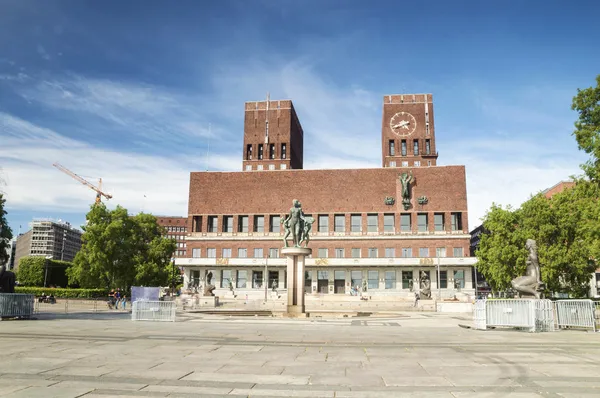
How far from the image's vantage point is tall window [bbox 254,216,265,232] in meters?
80.9

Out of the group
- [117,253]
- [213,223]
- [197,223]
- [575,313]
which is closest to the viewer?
[575,313]

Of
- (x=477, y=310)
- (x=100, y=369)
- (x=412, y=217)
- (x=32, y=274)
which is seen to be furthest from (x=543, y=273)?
(x=32, y=274)

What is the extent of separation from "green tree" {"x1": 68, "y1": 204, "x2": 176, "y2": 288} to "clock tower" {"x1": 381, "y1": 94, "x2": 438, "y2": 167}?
4834 cm

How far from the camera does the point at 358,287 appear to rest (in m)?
74.7

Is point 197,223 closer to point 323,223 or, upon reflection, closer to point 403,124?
point 323,223

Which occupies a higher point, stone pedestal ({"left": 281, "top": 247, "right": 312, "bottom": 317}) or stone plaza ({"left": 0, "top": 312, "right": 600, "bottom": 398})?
stone pedestal ({"left": 281, "top": 247, "right": 312, "bottom": 317})

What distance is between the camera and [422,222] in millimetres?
77188

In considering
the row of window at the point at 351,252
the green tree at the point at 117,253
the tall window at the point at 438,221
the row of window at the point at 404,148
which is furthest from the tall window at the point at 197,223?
the tall window at the point at 438,221

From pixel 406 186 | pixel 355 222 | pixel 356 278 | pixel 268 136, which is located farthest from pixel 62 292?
pixel 406 186

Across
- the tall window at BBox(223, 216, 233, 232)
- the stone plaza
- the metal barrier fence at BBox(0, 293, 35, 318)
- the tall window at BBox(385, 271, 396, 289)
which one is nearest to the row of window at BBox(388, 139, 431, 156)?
the tall window at BBox(385, 271, 396, 289)

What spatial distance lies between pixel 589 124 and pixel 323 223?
51302 mm

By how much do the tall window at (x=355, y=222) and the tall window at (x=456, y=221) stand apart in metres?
14.9

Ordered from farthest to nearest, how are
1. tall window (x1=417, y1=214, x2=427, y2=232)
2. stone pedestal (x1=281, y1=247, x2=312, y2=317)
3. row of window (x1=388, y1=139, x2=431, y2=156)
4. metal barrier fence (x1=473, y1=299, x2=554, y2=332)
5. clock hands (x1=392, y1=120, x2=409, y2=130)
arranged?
clock hands (x1=392, y1=120, x2=409, y2=130)
row of window (x1=388, y1=139, x2=431, y2=156)
tall window (x1=417, y1=214, x2=427, y2=232)
stone pedestal (x1=281, y1=247, x2=312, y2=317)
metal barrier fence (x1=473, y1=299, x2=554, y2=332)

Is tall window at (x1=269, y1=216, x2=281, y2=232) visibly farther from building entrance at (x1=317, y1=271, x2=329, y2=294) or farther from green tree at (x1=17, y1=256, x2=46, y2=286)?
green tree at (x1=17, y1=256, x2=46, y2=286)
